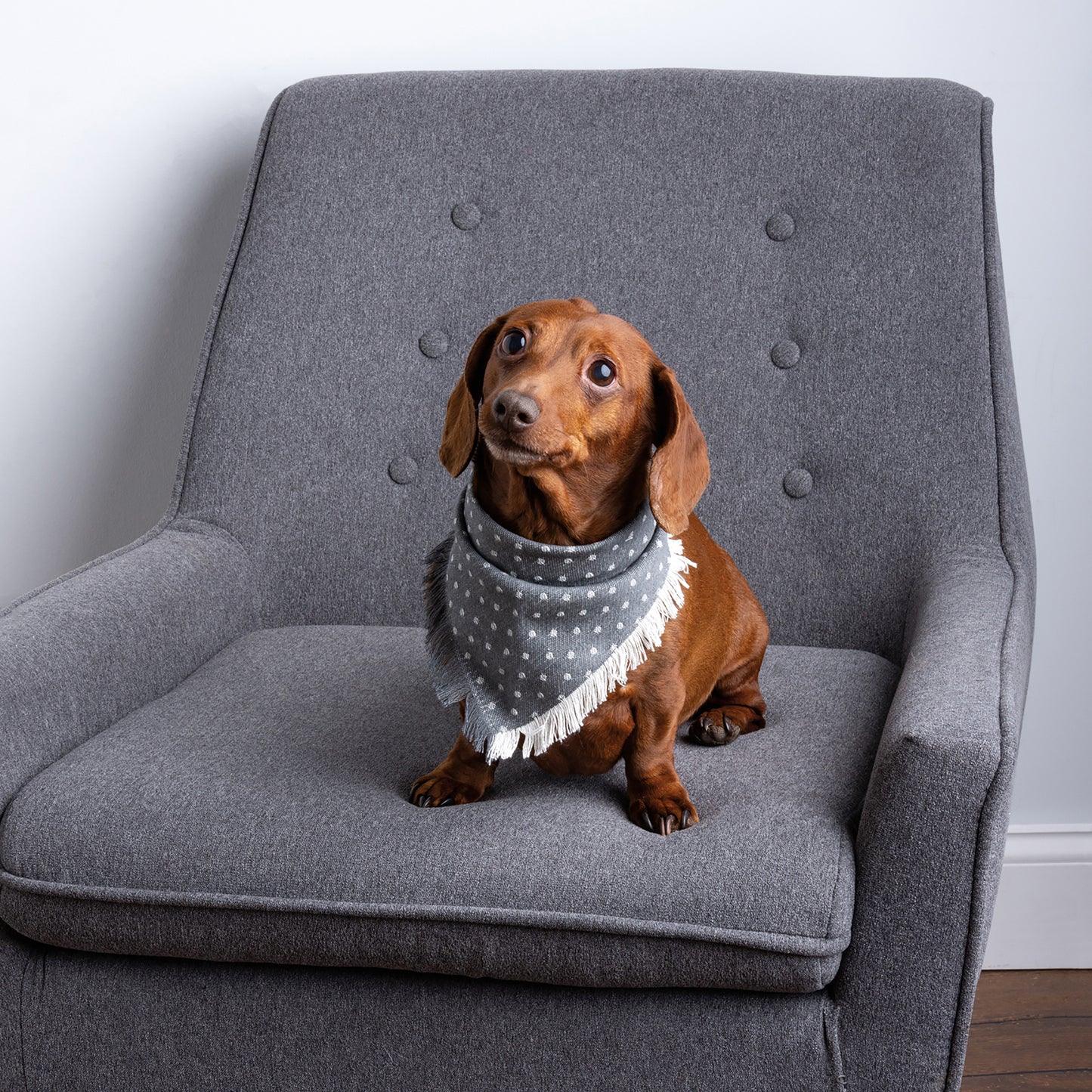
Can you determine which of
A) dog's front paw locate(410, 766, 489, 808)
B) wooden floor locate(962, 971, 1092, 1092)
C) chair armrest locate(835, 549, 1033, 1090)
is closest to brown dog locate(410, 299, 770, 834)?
dog's front paw locate(410, 766, 489, 808)

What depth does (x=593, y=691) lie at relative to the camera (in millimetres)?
1170

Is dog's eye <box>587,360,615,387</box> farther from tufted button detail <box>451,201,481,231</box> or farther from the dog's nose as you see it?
tufted button detail <box>451,201,481,231</box>

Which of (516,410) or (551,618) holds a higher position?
(516,410)

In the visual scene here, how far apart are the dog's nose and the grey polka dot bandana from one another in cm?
16

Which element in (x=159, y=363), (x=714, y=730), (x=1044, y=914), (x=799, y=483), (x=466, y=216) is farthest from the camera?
(x=159, y=363)

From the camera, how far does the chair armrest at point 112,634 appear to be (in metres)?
1.30

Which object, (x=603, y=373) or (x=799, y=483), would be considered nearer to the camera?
(x=603, y=373)

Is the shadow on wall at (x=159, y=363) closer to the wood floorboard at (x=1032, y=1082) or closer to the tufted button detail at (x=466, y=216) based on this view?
the tufted button detail at (x=466, y=216)

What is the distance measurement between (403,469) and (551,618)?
2.31 feet

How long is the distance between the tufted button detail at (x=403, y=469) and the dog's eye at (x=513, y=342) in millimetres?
711

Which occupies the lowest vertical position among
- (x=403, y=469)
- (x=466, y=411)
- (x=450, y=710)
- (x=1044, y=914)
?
(x=1044, y=914)

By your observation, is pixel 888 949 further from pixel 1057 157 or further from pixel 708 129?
pixel 1057 157

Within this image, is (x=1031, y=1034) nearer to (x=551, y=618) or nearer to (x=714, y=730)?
(x=714, y=730)

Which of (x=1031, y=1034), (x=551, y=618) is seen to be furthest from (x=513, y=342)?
(x=1031, y=1034)
